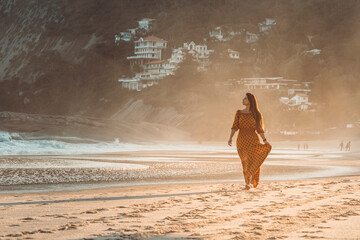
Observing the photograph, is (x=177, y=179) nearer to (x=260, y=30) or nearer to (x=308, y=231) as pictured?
(x=308, y=231)

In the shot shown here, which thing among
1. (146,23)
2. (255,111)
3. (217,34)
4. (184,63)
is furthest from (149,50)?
(255,111)

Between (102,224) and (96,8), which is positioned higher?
(96,8)

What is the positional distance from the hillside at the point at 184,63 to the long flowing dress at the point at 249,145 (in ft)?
218

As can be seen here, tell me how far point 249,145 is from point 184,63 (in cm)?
10627

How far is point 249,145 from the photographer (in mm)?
11742

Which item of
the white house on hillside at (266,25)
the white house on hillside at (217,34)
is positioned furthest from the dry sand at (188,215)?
the white house on hillside at (266,25)

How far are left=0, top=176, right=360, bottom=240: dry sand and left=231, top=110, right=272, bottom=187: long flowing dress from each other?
0.58m

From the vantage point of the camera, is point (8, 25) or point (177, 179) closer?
point (177, 179)

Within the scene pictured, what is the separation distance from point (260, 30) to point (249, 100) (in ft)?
413

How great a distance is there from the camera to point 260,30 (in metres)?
134

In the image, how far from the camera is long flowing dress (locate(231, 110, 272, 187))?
11664 millimetres

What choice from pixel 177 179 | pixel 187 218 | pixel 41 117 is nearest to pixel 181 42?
pixel 41 117

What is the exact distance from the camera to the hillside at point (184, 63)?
317 ft

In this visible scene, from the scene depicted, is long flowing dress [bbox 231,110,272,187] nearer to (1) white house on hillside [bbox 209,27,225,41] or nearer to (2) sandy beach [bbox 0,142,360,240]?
(2) sandy beach [bbox 0,142,360,240]
